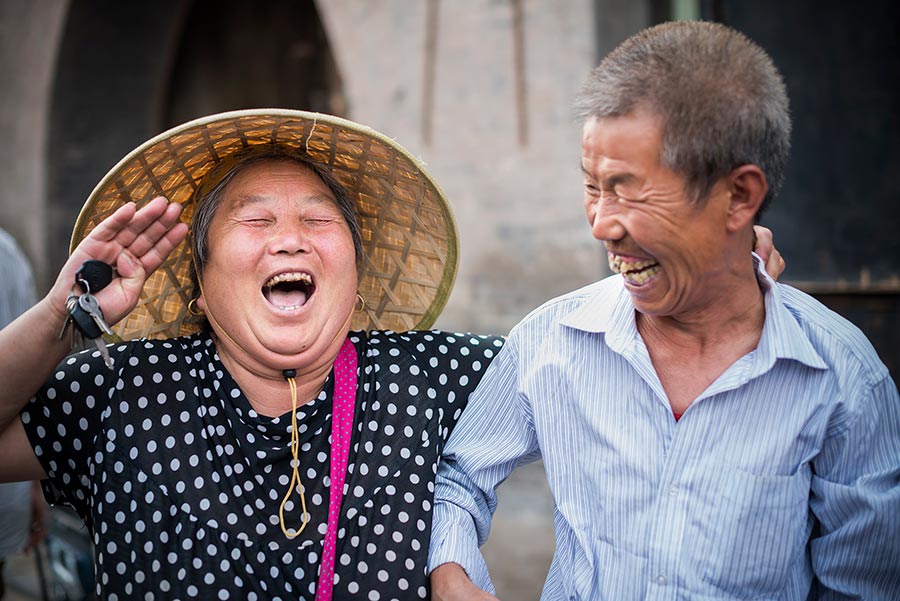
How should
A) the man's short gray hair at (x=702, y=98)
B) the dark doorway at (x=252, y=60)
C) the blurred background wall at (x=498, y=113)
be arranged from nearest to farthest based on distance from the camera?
the man's short gray hair at (x=702, y=98), the blurred background wall at (x=498, y=113), the dark doorway at (x=252, y=60)

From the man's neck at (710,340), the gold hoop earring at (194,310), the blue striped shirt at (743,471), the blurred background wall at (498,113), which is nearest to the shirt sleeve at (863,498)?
the blue striped shirt at (743,471)

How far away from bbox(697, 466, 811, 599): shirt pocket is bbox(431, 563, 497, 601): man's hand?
1.59 ft

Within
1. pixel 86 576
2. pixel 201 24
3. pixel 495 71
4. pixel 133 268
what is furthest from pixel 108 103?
pixel 133 268

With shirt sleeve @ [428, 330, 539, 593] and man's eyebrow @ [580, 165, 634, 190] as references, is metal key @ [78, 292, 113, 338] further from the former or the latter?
man's eyebrow @ [580, 165, 634, 190]

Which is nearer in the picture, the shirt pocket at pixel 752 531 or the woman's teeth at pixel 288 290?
the shirt pocket at pixel 752 531

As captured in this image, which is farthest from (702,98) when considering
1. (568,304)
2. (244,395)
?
(244,395)

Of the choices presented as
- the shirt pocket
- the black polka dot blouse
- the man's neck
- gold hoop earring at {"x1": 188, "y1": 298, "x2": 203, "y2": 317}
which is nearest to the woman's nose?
the black polka dot blouse

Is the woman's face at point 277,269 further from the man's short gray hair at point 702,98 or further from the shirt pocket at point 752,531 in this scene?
the shirt pocket at point 752,531

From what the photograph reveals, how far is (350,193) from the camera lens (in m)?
2.45

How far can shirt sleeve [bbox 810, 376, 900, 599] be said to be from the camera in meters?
1.60

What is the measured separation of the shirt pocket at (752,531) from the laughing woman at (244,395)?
689mm

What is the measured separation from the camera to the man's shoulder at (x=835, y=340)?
164 centimetres

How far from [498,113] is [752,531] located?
329cm

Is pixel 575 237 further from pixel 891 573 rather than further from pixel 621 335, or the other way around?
pixel 891 573
